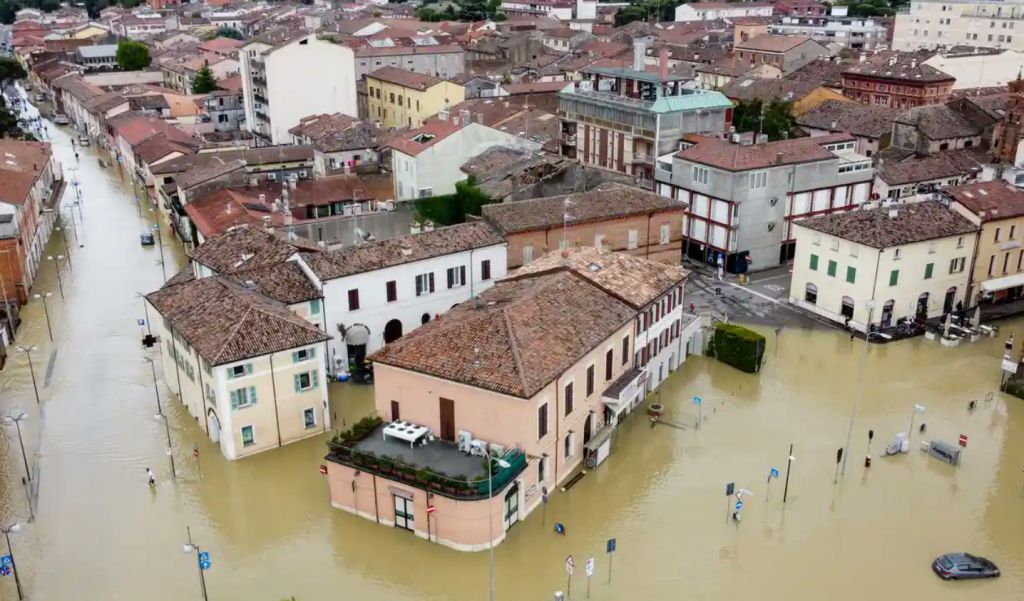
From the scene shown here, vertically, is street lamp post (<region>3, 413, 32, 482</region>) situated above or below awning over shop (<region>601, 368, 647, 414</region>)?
below

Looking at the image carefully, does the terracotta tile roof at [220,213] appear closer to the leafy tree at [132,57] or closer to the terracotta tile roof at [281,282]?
the terracotta tile roof at [281,282]

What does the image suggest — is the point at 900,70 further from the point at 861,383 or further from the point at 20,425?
the point at 20,425

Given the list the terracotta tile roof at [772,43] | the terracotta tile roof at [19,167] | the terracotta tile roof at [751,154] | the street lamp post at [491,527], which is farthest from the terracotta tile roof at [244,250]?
the terracotta tile roof at [772,43]

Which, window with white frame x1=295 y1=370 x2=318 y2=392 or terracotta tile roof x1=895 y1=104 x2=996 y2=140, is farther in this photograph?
terracotta tile roof x1=895 y1=104 x2=996 y2=140

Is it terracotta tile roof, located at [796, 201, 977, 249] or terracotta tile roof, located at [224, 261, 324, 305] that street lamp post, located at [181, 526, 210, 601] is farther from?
terracotta tile roof, located at [796, 201, 977, 249]

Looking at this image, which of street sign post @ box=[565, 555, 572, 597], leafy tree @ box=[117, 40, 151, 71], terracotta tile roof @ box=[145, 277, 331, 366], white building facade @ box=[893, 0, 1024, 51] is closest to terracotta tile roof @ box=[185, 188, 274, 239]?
terracotta tile roof @ box=[145, 277, 331, 366]

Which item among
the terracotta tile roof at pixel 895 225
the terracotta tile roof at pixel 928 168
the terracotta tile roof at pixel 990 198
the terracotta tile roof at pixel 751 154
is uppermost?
the terracotta tile roof at pixel 751 154

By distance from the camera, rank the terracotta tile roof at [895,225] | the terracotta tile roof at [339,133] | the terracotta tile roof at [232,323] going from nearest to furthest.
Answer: the terracotta tile roof at [232,323] → the terracotta tile roof at [895,225] → the terracotta tile roof at [339,133]

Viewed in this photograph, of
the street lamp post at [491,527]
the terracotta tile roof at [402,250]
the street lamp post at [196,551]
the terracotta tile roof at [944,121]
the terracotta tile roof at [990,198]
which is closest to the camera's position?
the street lamp post at [196,551]
